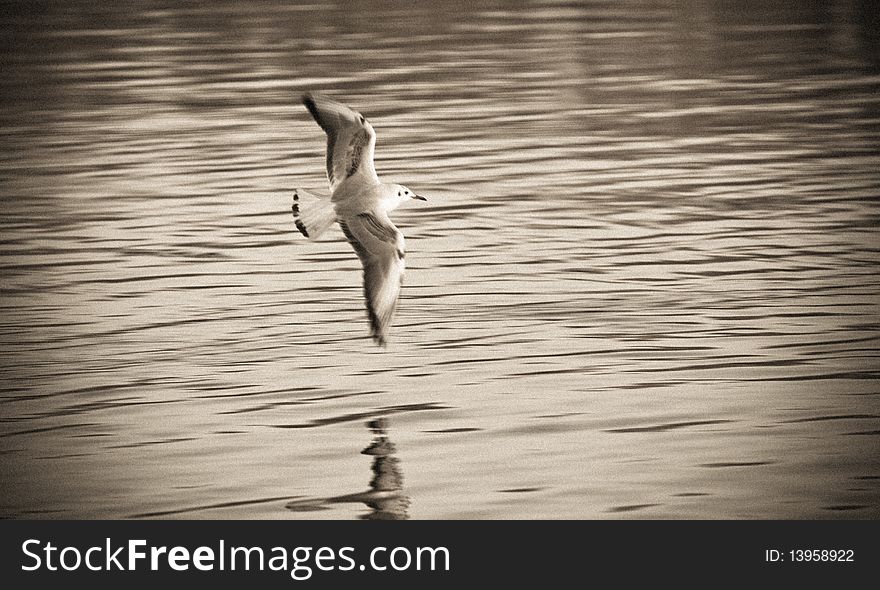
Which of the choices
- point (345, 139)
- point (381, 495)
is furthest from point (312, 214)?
point (381, 495)

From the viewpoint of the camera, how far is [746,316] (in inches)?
490

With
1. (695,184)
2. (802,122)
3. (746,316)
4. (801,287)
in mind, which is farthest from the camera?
(802,122)

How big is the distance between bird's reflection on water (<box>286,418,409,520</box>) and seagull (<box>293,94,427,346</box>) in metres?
0.70

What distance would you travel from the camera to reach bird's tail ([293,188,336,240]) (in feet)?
32.9

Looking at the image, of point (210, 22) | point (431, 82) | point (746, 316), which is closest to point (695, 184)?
point (746, 316)

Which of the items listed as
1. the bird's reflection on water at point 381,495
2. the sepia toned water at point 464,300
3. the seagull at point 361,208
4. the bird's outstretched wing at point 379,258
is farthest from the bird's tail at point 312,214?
the bird's reflection on water at point 381,495

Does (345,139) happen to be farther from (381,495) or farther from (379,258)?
(381,495)

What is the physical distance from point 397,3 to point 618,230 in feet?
73.1

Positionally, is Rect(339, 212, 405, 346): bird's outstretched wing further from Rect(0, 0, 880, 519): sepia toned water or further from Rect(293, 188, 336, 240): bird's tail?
Rect(0, 0, 880, 519): sepia toned water

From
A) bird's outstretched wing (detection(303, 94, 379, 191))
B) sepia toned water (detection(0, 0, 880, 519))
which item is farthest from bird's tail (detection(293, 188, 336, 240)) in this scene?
sepia toned water (detection(0, 0, 880, 519))

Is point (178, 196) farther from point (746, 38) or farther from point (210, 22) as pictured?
point (210, 22)

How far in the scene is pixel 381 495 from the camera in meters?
9.09

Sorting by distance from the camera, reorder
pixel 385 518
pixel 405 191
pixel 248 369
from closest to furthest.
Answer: pixel 385 518, pixel 405 191, pixel 248 369

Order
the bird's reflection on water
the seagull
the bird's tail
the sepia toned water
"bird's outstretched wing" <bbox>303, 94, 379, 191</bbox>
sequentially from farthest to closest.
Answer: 1. "bird's outstretched wing" <bbox>303, 94, 379, 191</bbox>
2. the seagull
3. the bird's tail
4. the sepia toned water
5. the bird's reflection on water
